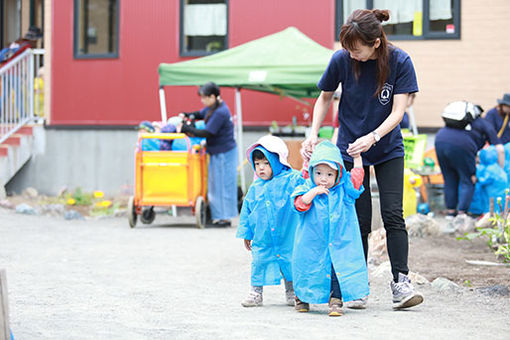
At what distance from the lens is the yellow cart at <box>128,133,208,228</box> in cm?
1158

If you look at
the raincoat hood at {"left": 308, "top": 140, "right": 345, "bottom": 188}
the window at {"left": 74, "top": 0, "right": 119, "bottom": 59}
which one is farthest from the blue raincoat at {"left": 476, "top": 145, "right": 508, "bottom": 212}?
the window at {"left": 74, "top": 0, "right": 119, "bottom": 59}

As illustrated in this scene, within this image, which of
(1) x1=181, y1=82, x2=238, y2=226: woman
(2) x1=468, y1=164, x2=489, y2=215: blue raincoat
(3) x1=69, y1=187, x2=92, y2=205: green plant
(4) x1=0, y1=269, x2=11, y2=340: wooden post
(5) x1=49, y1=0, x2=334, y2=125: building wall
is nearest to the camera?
(4) x1=0, y1=269, x2=11, y2=340: wooden post

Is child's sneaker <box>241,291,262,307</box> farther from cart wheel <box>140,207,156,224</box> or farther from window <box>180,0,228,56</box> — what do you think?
window <box>180,0,228,56</box>

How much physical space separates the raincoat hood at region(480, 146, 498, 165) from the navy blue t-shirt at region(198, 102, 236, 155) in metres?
3.19

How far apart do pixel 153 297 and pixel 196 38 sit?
10268 mm

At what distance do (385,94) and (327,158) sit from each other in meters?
0.60

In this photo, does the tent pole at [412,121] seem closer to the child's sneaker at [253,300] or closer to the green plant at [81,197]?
the green plant at [81,197]

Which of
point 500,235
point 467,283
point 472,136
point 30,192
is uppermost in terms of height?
point 472,136

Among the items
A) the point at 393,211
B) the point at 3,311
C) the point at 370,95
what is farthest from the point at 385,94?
the point at 3,311

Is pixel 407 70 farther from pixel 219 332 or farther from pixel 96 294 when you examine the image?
pixel 96 294

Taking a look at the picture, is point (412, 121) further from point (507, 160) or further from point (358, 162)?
point (358, 162)

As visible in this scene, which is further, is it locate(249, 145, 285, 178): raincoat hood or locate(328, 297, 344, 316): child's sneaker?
locate(249, 145, 285, 178): raincoat hood

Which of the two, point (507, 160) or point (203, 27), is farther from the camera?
point (203, 27)

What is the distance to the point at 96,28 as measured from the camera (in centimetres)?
1677
